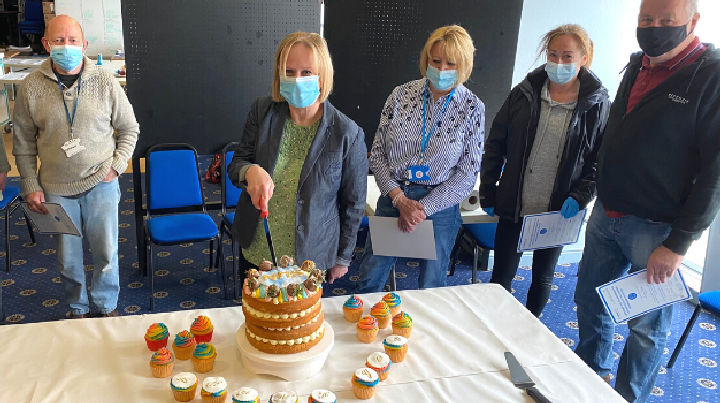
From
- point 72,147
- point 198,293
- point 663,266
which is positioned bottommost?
point 198,293

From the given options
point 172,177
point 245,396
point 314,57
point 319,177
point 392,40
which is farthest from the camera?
point 392,40

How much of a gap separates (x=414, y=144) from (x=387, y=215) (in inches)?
13.9

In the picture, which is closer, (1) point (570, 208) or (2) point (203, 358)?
(2) point (203, 358)

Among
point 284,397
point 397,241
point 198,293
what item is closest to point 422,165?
point 397,241

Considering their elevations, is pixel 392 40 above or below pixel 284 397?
above

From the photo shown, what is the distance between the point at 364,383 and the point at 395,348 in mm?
197

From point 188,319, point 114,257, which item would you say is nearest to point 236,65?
point 114,257

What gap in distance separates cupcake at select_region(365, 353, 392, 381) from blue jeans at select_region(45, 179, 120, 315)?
191 cm

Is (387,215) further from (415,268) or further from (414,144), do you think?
(415,268)

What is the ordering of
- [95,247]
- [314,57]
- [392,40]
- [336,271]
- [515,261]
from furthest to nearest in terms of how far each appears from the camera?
[392,40] → [95,247] → [515,261] → [336,271] → [314,57]

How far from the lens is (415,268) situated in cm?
398

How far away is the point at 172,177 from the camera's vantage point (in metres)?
3.46

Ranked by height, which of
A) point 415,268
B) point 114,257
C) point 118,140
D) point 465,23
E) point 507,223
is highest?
point 465,23

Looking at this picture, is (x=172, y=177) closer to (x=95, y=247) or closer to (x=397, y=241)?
(x=95, y=247)
